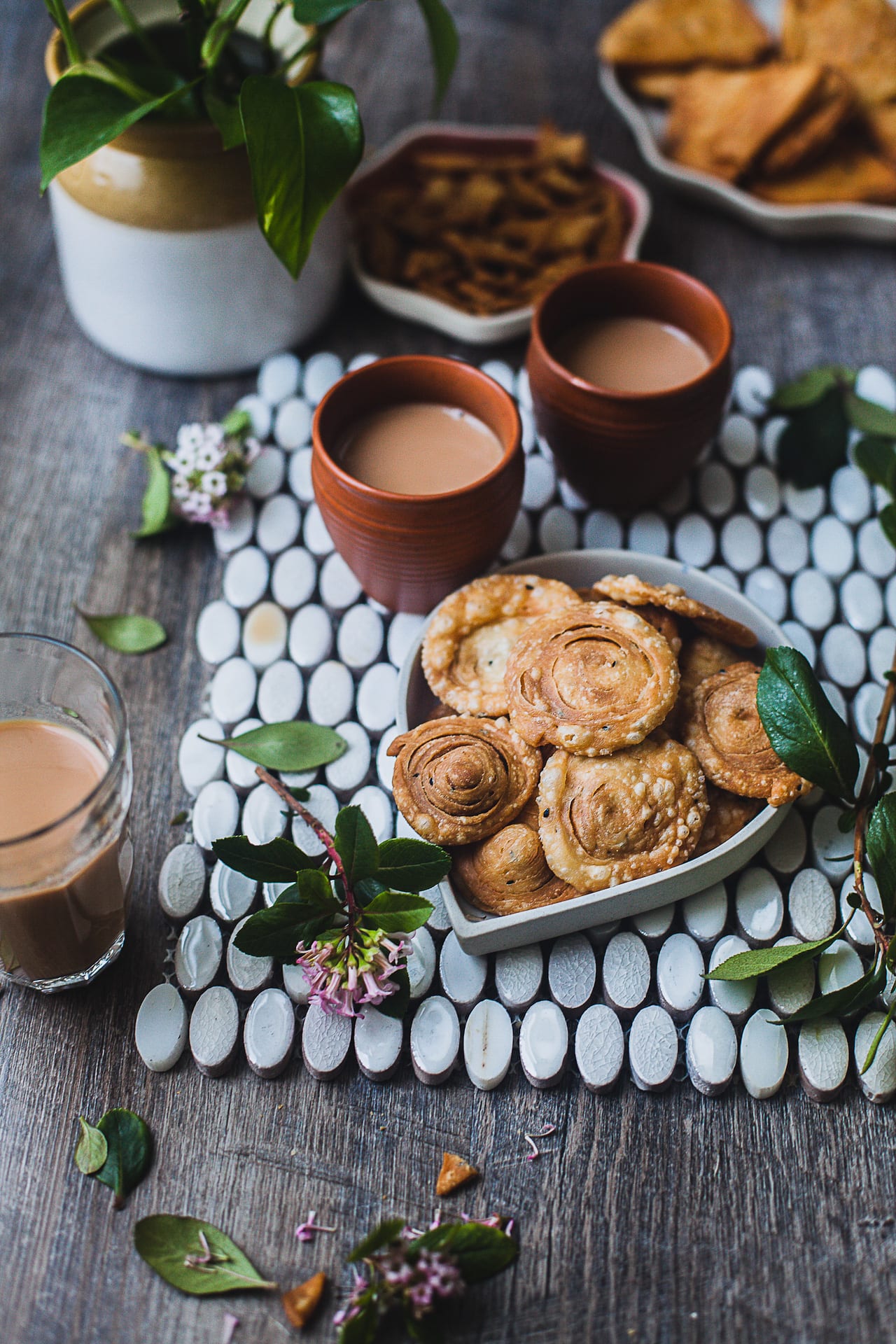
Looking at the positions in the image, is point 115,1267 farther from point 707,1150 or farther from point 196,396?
point 196,396

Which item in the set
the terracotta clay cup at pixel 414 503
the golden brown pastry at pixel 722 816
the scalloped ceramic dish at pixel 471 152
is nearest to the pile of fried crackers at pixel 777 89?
the scalloped ceramic dish at pixel 471 152

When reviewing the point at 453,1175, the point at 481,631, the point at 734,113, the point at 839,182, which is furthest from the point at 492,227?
the point at 453,1175

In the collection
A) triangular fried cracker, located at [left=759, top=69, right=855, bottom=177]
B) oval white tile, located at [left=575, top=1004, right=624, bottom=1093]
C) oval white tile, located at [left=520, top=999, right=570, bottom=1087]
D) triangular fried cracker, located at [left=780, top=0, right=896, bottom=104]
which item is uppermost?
triangular fried cracker, located at [left=780, top=0, right=896, bottom=104]

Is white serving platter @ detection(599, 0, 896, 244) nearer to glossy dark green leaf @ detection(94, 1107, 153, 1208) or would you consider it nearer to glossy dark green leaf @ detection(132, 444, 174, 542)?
glossy dark green leaf @ detection(132, 444, 174, 542)

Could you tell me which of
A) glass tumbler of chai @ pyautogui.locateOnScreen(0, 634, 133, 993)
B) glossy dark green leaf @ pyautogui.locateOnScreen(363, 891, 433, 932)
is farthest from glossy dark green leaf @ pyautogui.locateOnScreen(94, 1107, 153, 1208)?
glossy dark green leaf @ pyautogui.locateOnScreen(363, 891, 433, 932)

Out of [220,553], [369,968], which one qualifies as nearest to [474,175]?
[220,553]

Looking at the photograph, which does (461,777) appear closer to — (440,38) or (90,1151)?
(90,1151)
